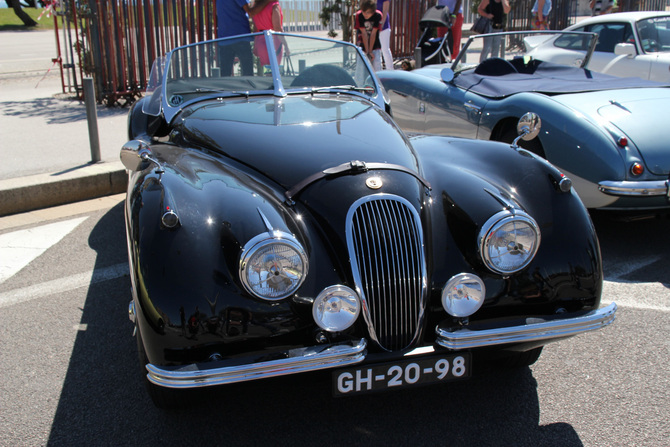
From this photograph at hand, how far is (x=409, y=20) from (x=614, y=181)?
38.3ft

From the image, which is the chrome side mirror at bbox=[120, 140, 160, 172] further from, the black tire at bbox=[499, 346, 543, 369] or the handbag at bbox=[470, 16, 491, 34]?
the handbag at bbox=[470, 16, 491, 34]

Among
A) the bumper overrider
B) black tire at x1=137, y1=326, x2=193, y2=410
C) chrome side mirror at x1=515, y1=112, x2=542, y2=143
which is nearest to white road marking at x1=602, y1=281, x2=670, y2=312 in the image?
chrome side mirror at x1=515, y1=112, x2=542, y2=143

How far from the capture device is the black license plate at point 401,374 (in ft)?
7.82

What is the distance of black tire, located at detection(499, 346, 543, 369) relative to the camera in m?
2.99

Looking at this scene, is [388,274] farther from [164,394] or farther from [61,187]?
[61,187]

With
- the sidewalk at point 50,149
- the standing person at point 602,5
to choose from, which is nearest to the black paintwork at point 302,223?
the sidewalk at point 50,149

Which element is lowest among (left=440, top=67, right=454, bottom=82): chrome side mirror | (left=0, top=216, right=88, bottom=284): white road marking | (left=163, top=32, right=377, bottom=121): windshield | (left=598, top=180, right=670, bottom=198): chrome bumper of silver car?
(left=0, top=216, right=88, bottom=284): white road marking

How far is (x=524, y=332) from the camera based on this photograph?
251 centimetres

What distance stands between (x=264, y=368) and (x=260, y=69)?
2.55 m

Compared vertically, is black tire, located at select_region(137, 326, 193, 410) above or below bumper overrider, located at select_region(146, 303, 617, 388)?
below

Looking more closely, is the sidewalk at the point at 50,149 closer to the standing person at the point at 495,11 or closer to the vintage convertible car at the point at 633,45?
the vintage convertible car at the point at 633,45

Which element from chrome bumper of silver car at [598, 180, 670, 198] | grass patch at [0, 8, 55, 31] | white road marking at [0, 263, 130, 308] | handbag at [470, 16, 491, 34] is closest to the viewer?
white road marking at [0, 263, 130, 308]

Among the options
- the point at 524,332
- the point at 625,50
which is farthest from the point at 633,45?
the point at 524,332

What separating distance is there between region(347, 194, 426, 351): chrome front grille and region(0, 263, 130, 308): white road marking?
7.50 feet
